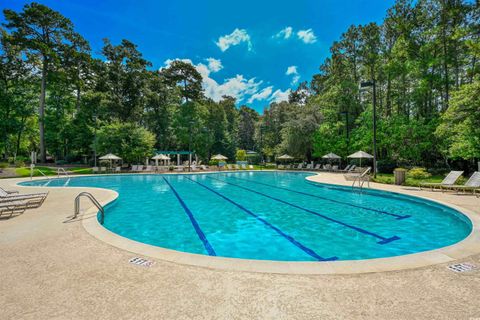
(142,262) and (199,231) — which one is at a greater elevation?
(142,262)

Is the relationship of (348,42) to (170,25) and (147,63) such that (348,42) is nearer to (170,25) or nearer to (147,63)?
(170,25)

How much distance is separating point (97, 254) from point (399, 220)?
8.01 m

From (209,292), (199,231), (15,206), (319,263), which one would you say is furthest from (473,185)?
(15,206)

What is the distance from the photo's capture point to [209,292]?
8.46 feet

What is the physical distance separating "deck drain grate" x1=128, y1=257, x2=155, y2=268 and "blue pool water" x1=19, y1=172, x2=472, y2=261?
185cm

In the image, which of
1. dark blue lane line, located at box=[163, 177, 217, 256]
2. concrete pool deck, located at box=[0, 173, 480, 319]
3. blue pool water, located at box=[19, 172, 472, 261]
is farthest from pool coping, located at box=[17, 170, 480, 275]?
dark blue lane line, located at box=[163, 177, 217, 256]

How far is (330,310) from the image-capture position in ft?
7.35

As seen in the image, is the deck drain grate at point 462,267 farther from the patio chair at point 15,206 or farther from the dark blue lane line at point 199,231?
the patio chair at point 15,206

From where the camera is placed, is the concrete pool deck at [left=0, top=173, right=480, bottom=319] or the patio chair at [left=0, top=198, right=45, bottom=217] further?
the patio chair at [left=0, top=198, right=45, bottom=217]

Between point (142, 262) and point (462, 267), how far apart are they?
14.5ft

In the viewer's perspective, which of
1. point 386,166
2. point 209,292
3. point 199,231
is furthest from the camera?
point 386,166

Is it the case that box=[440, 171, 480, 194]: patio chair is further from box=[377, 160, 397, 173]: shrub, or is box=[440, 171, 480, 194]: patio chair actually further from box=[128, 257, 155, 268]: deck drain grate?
box=[128, 257, 155, 268]: deck drain grate

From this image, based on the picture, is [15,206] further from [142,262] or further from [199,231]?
[142,262]

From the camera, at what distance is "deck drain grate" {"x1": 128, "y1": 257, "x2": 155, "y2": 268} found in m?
3.31
